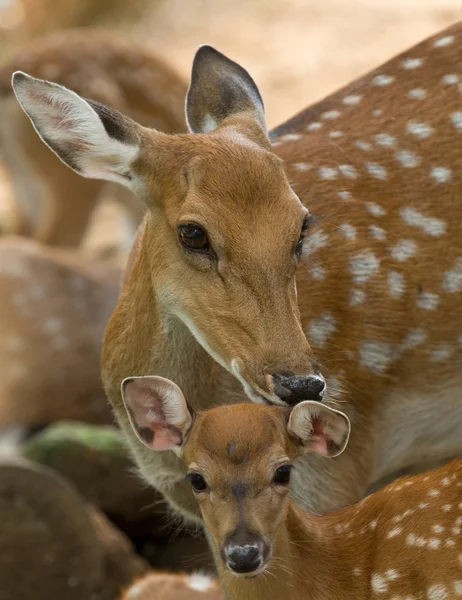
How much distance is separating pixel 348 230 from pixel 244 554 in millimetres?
1256

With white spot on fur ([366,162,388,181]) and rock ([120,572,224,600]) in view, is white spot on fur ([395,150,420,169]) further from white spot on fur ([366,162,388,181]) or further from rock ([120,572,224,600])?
rock ([120,572,224,600])

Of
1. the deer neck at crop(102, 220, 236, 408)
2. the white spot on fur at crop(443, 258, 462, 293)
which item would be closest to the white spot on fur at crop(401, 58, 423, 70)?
the white spot on fur at crop(443, 258, 462, 293)

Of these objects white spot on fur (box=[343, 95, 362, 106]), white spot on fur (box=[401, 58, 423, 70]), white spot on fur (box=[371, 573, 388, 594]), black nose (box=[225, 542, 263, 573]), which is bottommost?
white spot on fur (box=[371, 573, 388, 594])

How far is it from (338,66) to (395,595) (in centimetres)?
851

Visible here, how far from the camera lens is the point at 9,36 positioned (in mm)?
13922

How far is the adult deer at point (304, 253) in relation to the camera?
11.5 ft

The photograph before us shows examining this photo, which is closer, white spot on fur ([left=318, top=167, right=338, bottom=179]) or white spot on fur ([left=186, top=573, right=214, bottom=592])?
white spot on fur ([left=318, top=167, right=338, bottom=179])

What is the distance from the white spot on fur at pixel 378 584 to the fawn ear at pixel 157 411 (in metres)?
→ 0.66

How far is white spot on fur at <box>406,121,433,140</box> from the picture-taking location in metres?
4.22

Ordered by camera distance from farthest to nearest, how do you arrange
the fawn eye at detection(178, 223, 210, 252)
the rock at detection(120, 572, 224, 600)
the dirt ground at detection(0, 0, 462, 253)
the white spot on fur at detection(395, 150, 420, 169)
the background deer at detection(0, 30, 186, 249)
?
the dirt ground at detection(0, 0, 462, 253), the background deer at detection(0, 30, 186, 249), the rock at detection(120, 572, 224, 600), the white spot on fur at detection(395, 150, 420, 169), the fawn eye at detection(178, 223, 210, 252)

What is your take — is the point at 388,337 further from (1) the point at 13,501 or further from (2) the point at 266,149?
(1) the point at 13,501

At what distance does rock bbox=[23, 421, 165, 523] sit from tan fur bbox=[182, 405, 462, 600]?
2197 millimetres

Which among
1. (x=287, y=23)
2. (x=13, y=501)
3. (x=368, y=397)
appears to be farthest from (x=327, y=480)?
(x=287, y=23)

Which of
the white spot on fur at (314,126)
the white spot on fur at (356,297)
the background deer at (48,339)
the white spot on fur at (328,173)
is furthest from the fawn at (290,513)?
the background deer at (48,339)
